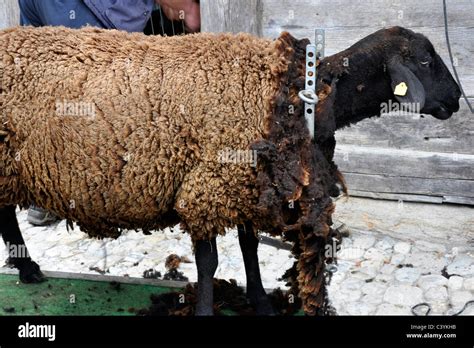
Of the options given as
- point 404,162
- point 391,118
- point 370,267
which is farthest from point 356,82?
point 404,162

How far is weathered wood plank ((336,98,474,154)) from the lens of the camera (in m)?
5.51

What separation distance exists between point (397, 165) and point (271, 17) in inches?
66.6

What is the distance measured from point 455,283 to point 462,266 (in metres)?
0.28

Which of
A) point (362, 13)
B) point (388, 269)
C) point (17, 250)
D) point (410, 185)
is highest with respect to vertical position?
point (362, 13)

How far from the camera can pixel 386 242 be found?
5340 millimetres

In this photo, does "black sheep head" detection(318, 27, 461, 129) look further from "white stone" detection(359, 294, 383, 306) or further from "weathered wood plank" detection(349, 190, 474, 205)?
"weathered wood plank" detection(349, 190, 474, 205)

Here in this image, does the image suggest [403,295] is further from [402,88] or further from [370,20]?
[370,20]

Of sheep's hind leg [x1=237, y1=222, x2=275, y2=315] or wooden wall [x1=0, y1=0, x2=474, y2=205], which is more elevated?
wooden wall [x1=0, y1=0, x2=474, y2=205]

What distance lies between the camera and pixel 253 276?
4090 millimetres

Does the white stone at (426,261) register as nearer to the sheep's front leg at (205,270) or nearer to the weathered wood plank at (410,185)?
the weathered wood plank at (410,185)

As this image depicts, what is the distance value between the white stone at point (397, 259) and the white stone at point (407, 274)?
99 mm

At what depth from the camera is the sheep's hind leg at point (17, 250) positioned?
4.40 metres

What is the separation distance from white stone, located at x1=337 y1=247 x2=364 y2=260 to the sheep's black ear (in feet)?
5.90

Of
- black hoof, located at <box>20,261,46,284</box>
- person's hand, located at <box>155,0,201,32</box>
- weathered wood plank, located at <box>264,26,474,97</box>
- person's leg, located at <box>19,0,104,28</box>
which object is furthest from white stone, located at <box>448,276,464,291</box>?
person's leg, located at <box>19,0,104,28</box>
